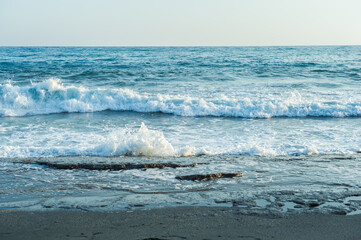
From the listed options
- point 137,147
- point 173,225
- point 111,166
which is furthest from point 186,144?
point 173,225

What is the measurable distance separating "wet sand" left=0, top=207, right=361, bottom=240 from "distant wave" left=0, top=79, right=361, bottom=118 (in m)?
8.17

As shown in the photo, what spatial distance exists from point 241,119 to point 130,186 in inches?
278

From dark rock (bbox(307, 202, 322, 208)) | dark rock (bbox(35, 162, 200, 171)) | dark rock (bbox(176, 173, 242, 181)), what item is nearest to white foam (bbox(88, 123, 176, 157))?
dark rock (bbox(35, 162, 200, 171))

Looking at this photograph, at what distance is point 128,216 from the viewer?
3885 millimetres

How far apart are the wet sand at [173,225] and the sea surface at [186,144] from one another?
23 cm

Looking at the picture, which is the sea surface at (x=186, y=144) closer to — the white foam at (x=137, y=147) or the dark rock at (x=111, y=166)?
the white foam at (x=137, y=147)

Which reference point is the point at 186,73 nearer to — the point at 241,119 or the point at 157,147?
the point at 241,119

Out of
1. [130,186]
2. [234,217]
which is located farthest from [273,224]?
[130,186]

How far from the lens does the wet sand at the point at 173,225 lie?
346cm

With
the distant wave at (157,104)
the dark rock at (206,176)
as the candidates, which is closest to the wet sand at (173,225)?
the dark rock at (206,176)

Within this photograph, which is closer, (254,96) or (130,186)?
(130,186)

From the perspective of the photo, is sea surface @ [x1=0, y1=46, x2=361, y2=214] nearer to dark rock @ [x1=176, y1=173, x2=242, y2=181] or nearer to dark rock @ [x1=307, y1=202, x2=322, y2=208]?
dark rock @ [x1=307, y1=202, x2=322, y2=208]

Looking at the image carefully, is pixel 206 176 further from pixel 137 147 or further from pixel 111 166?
pixel 137 147

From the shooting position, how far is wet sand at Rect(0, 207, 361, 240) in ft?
11.3
